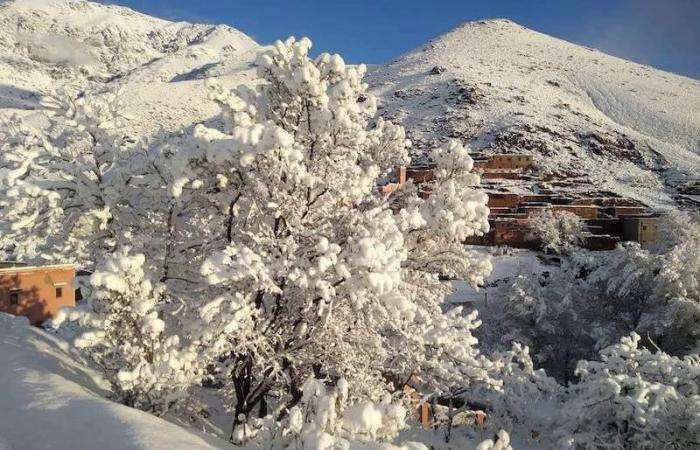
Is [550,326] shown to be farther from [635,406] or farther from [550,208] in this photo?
[550,208]

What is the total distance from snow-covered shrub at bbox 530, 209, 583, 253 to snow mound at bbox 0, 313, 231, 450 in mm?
38788

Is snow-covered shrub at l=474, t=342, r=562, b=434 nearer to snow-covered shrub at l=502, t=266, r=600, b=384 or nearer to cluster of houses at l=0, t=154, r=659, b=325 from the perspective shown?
cluster of houses at l=0, t=154, r=659, b=325

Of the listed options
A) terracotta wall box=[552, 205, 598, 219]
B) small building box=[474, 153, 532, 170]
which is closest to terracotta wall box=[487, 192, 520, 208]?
terracotta wall box=[552, 205, 598, 219]

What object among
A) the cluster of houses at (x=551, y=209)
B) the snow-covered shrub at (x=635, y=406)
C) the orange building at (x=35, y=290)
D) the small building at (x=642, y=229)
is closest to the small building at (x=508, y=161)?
the cluster of houses at (x=551, y=209)

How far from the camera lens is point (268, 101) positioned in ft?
26.2

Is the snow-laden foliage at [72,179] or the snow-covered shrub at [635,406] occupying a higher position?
the snow-laden foliage at [72,179]

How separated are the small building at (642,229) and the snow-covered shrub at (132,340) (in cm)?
4384

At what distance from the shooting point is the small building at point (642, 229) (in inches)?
1702

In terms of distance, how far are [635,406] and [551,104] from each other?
320 ft

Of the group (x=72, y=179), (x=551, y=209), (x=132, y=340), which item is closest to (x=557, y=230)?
(x=551, y=209)

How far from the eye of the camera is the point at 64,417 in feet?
18.2

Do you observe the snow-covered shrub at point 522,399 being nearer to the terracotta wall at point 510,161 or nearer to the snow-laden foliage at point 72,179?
the snow-laden foliage at point 72,179

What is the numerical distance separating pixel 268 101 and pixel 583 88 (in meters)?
125

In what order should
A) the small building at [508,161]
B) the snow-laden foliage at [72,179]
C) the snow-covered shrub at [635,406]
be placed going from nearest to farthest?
the snow-laden foliage at [72,179] → the snow-covered shrub at [635,406] → the small building at [508,161]
